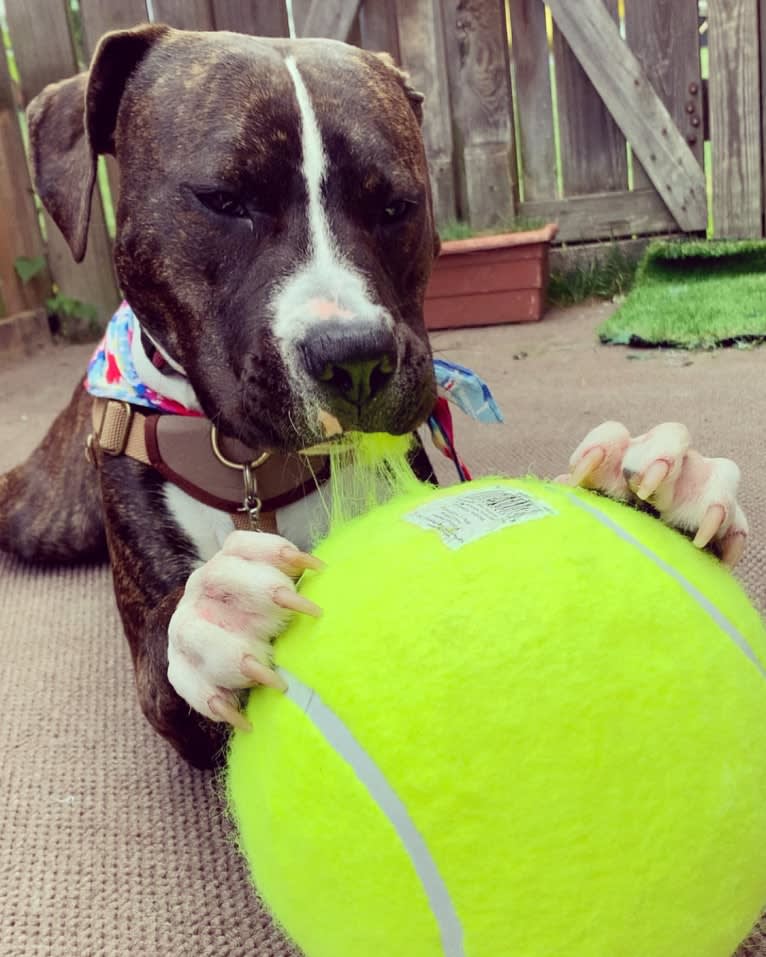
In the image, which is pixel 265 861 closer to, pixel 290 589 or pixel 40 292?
pixel 290 589

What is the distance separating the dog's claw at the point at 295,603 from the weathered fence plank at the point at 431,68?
13.3 ft

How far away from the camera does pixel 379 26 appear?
15.5 ft

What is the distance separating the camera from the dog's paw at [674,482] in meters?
1.00

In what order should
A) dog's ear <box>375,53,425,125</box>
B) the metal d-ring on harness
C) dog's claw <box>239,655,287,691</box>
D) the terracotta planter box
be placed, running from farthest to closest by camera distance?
1. the terracotta planter box
2. dog's ear <box>375,53,425,125</box>
3. the metal d-ring on harness
4. dog's claw <box>239,655,287,691</box>

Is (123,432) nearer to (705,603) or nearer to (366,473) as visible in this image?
(366,473)

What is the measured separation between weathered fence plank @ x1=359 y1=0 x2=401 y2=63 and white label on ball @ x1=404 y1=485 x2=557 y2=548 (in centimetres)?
421

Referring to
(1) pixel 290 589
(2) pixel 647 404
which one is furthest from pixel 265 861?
(2) pixel 647 404

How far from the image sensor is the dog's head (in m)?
1.25

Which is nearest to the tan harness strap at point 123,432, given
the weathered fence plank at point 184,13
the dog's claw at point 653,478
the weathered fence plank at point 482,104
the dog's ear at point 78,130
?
the dog's ear at point 78,130

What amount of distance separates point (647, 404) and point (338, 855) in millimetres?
2239

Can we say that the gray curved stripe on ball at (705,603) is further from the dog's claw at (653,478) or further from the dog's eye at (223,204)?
the dog's eye at (223,204)

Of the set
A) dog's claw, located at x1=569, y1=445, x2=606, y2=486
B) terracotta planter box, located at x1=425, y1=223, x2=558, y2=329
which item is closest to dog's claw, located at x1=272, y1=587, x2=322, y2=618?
dog's claw, located at x1=569, y1=445, x2=606, y2=486

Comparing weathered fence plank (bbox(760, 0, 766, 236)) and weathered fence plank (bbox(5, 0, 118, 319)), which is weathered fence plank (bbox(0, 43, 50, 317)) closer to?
weathered fence plank (bbox(5, 0, 118, 319))

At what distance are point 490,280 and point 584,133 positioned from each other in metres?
0.99
